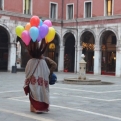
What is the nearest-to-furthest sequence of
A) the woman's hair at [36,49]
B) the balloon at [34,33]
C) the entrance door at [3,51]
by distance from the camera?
the balloon at [34,33], the woman's hair at [36,49], the entrance door at [3,51]

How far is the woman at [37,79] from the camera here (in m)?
9.70

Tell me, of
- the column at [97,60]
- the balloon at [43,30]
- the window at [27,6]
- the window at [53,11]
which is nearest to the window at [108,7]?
the column at [97,60]

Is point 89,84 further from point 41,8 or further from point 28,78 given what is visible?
point 41,8

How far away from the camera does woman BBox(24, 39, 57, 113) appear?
9695 millimetres

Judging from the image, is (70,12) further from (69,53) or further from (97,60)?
(97,60)

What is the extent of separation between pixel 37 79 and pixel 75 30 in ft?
95.5

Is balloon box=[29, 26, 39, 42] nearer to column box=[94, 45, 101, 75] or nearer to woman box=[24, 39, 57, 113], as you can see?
woman box=[24, 39, 57, 113]

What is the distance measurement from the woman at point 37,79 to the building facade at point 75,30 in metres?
24.7

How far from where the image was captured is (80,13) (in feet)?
124

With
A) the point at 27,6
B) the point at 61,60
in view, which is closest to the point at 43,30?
the point at 27,6

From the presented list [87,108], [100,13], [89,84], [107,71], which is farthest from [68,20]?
[87,108]

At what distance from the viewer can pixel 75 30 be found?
38.5 meters

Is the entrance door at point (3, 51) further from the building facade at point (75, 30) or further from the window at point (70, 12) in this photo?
the window at point (70, 12)

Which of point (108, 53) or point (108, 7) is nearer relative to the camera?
point (108, 7)
